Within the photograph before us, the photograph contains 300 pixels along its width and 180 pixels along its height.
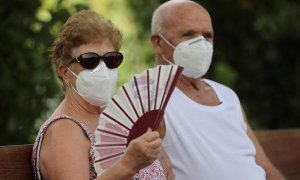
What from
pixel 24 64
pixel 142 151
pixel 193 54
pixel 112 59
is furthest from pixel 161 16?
pixel 142 151

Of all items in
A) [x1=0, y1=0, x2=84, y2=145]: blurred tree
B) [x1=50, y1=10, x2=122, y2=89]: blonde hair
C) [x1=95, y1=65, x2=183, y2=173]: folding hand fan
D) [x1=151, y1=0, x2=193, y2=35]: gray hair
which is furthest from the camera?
[x1=0, y1=0, x2=84, y2=145]: blurred tree

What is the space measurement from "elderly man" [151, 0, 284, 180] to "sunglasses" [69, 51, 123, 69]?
817 mm

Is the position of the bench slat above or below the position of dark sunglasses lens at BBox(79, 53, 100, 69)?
below

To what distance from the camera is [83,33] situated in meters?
4.07

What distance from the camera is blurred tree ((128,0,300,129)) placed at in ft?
30.0

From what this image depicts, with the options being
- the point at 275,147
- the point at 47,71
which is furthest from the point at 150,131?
the point at 275,147

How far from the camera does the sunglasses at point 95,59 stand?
13.3ft

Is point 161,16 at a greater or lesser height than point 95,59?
lesser

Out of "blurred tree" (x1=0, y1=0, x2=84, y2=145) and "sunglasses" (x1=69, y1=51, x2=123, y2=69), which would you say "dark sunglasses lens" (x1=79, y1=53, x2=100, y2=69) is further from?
"blurred tree" (x1=0, y1=0, x2=84, y2=145)

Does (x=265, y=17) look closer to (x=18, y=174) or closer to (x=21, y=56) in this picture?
(x=21, y=56)

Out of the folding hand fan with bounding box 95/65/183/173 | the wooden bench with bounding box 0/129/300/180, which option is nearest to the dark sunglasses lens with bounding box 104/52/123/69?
the folding hand fan with bounding box 95/65/183/173

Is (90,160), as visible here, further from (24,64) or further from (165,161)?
(24,64)

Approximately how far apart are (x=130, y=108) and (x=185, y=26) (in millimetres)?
1393

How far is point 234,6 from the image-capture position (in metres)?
9.45
